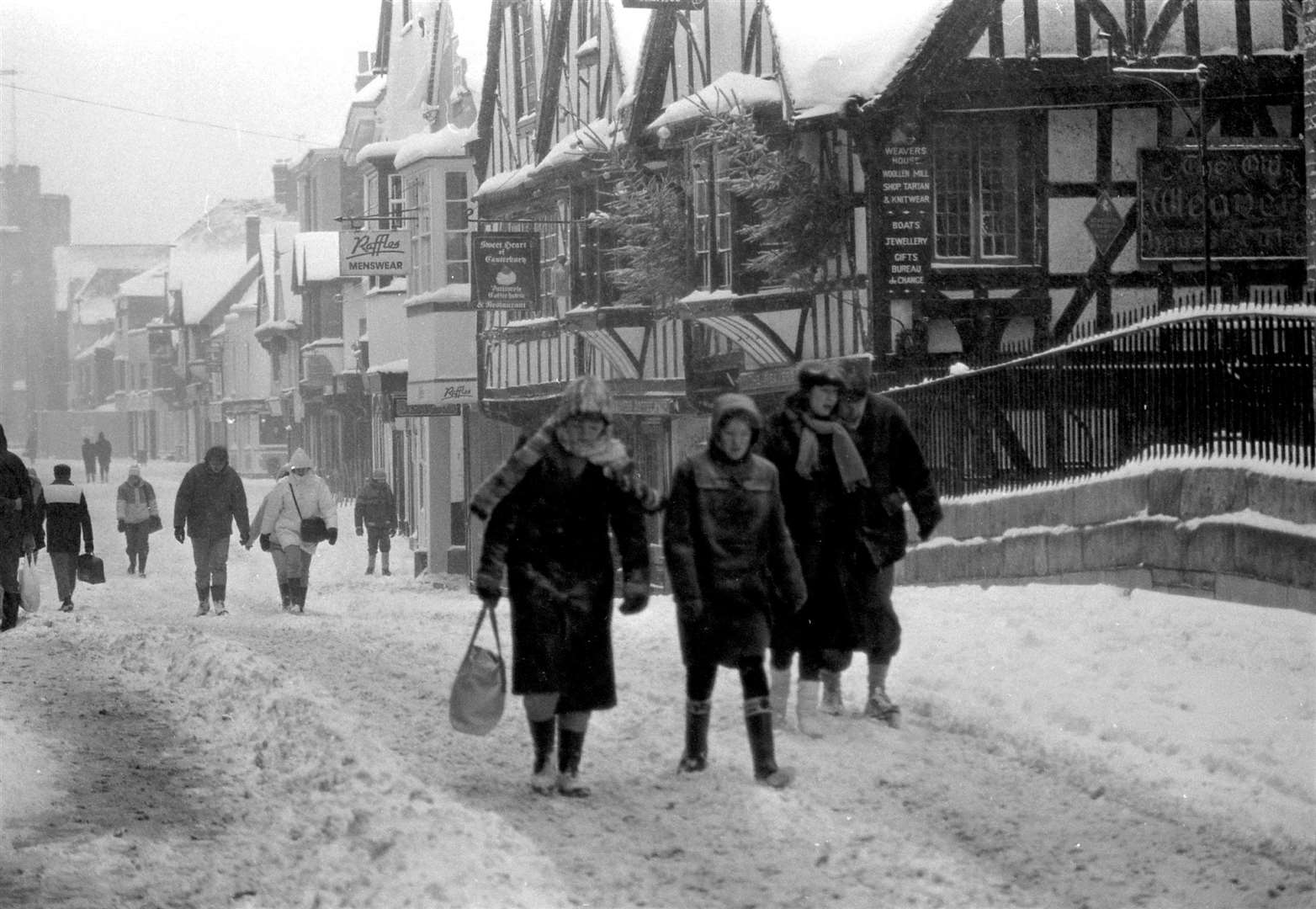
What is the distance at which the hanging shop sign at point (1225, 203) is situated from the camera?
19.1 m

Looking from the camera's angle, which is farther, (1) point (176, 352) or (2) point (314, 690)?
(1) point (176, 352)

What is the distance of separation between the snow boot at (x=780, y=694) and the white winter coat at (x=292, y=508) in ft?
37.1

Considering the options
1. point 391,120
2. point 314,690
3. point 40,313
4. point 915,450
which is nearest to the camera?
point 915,450

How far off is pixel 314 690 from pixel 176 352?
58.8m

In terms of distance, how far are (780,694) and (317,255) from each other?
4035cm

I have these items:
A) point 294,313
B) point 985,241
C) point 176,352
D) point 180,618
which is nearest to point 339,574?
point 180,618

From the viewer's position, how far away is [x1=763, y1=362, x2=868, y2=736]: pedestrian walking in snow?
947 cm

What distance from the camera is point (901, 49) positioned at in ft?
65.8

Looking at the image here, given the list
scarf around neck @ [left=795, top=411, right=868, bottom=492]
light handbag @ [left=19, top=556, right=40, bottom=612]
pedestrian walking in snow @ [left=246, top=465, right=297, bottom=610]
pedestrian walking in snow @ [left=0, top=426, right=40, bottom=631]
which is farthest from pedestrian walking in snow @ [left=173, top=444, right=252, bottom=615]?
scarf around neck @ [left=795, top=411, right=868, bottom=492]

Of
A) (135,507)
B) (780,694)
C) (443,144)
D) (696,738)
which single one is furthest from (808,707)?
(443,144)

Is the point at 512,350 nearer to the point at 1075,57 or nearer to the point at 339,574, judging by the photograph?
the point at 339,574

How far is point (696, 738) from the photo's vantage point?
901 cm

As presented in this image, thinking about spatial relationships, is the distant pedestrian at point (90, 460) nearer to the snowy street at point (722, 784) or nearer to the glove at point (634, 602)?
the snowy street at point (722, 784)

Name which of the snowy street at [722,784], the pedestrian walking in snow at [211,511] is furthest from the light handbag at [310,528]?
the snowy street at [722,784]
